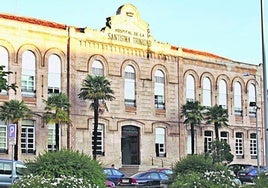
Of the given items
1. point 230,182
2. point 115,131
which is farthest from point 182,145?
point 230,182

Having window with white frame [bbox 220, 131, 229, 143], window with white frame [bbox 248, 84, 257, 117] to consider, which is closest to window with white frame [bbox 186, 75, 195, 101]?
window with white frame [bbox 220, 131, 229, 143]

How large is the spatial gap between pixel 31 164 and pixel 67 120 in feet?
99.9

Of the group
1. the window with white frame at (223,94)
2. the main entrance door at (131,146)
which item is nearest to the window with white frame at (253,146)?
the window with white frame at (223,94)

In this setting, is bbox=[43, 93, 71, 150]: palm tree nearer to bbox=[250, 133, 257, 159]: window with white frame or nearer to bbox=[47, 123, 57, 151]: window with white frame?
bbox=[47, 123, 57, 151]: window with white frame

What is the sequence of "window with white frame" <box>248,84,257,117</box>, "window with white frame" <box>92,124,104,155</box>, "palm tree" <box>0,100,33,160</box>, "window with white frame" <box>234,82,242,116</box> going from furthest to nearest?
"window with white frame" <box>248,84,257,117</box>
"window with white frame" <box>234,82,242,116</box>
"window with white frame" <box>92,124,104,155</box>
"palm tree" <box>0,100,33,160</box>

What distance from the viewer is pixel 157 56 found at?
57938mm

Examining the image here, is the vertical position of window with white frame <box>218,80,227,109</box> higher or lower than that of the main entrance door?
higher

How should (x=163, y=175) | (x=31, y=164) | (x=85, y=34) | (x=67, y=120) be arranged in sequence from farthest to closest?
1. (x=85, y=34)
2. (x=67, y=120)
3. (x=163, y=175)
4. (x=31, y=164)

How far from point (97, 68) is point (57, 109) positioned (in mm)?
7403

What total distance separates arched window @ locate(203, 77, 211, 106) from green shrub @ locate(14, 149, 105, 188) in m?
45.7

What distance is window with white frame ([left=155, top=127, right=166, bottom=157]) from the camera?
57.0m

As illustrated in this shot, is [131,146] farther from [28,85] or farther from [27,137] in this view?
[28,85]

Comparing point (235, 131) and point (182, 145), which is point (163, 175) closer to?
point (182, 145)

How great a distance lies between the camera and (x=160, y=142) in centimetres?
5731
